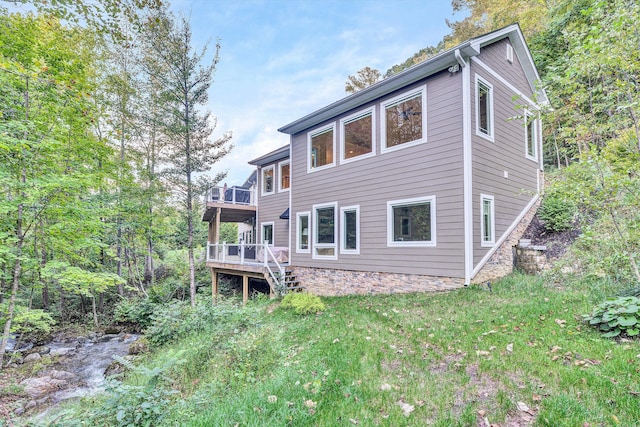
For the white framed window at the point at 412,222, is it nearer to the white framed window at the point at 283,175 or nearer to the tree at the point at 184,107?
the tree at the point at 184,107

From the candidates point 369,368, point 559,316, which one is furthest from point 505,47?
point 369,368

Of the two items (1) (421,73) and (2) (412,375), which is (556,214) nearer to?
(1) (421,73)

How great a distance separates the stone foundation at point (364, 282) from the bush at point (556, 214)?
4420 millimetres

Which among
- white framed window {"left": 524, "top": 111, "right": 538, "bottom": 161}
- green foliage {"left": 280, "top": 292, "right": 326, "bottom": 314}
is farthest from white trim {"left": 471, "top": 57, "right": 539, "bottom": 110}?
green foliage {"left": 280, "top": 292, "right": 326, "bottom": 314}

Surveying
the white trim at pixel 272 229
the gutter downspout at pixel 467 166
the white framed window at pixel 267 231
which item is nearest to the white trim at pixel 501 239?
the gutter downspout at pixel 467 166

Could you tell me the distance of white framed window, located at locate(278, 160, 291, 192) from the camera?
46.4ft

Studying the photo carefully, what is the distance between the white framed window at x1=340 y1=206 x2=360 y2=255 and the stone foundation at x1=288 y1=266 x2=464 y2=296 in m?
0.75

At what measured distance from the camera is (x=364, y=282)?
9430 millimetres

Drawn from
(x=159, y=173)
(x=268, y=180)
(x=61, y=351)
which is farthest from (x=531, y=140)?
(x=61, y=351)

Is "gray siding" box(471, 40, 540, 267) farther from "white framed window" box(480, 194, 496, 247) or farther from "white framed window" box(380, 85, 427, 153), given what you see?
"white framed window" box(380, 85, 427, 153)

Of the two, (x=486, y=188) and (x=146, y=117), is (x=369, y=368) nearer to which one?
(x=486, y=188)

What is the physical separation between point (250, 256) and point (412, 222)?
761 cm

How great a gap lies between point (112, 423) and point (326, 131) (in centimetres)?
987

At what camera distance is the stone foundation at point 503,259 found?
771 cm
